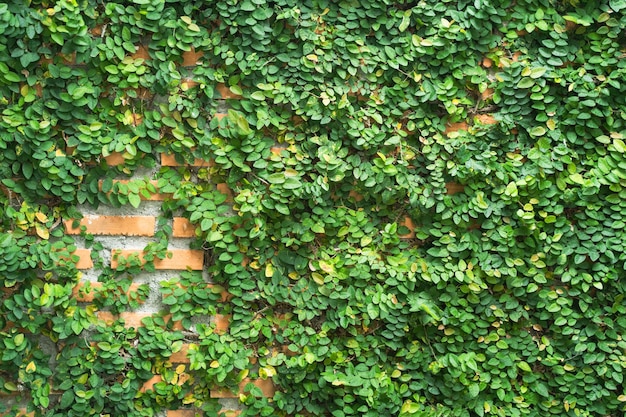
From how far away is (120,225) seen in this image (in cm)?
252

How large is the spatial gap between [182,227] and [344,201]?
67 cm

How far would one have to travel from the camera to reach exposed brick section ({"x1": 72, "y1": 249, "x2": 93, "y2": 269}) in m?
2.51

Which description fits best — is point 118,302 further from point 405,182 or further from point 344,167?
point 405,182

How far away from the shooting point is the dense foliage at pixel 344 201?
2.42 m

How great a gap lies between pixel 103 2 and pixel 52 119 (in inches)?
19.3

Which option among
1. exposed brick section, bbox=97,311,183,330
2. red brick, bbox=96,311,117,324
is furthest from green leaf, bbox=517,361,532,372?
red brick, bbox=96,311,117,324

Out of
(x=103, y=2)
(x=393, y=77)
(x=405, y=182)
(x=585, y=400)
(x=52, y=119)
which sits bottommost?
(x=585, y=400)

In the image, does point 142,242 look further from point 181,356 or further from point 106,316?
point 181,356

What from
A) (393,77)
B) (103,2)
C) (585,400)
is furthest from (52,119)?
(585,400)

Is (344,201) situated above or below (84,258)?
above

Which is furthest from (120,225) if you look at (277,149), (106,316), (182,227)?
(277,149)

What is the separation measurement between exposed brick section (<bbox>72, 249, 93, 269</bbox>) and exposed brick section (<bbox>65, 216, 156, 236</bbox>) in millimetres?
84

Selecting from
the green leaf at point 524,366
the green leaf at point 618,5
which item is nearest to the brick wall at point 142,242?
the green leaf at point 618,5

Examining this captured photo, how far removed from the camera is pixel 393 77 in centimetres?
250
